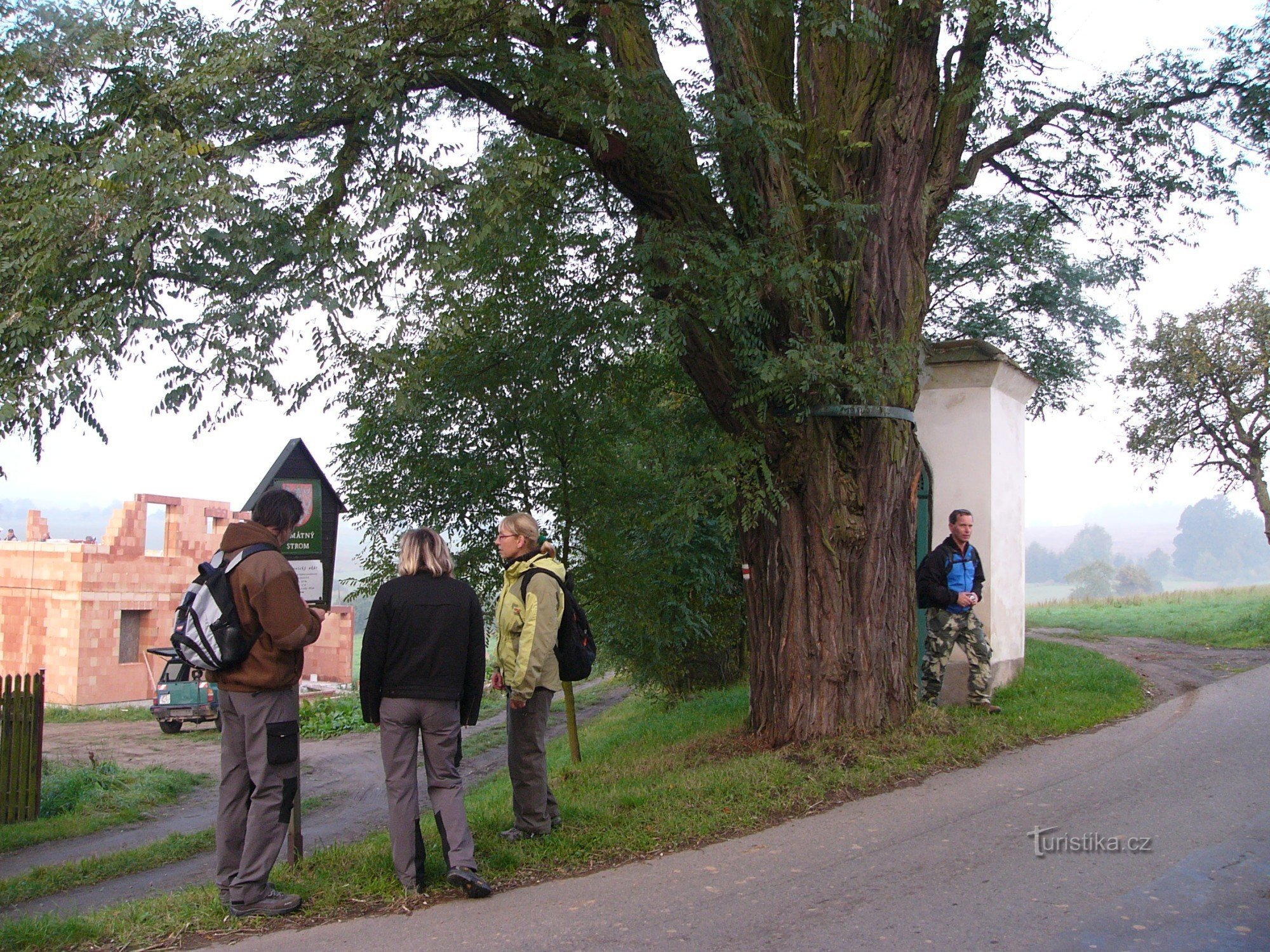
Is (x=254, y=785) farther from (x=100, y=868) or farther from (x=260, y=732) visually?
(x=100, y=868)

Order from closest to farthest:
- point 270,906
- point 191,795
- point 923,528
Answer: point 270,906
point 923,528
point 191,795

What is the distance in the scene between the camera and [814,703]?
8.14m

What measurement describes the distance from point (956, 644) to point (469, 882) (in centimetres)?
563

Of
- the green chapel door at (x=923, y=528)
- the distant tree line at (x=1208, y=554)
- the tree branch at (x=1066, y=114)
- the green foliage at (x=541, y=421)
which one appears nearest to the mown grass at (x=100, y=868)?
the green foliage at (x=541, y=421)

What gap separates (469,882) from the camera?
17.2 feet

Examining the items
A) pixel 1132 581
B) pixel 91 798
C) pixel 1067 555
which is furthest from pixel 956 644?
pixel 1067 555

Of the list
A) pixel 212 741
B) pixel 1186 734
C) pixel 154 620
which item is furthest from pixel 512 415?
pixel 154 620

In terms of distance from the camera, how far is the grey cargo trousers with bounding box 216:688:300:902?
16.4 ft

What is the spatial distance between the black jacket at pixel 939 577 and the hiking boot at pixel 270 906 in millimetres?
6072

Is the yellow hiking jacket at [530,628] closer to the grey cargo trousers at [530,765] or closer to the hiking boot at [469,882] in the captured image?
the grey cargo trousers at [530,765]

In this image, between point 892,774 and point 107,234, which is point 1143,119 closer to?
point 892,774

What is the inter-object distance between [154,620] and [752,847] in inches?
1309

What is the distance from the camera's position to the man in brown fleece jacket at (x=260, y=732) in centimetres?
501

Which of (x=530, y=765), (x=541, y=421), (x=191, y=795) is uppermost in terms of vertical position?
(x=541, y=421)
